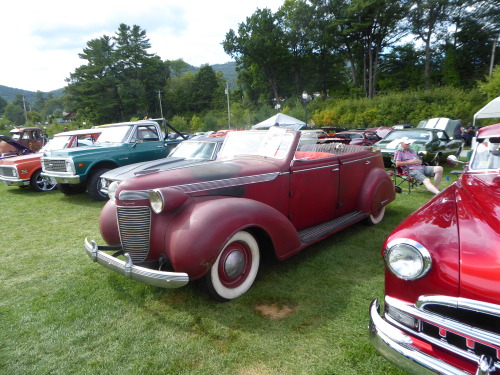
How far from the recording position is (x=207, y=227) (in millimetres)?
2662

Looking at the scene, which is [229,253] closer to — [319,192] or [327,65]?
[319,192]

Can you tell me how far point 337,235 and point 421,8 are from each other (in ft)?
140

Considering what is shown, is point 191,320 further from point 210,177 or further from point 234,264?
point 210,177

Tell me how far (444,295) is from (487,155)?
7.59ft

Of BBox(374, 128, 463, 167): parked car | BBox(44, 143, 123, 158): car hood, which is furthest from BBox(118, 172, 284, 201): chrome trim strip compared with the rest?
BBox(374, 128, 463, 167): parked car

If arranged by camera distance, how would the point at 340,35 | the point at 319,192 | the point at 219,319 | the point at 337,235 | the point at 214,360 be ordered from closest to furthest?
the point at 214,360, the point at 219,319, the point at 319,192, the point at 337,235, the point at 340,35

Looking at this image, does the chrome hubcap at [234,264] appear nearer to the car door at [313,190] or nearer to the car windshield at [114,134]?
the car door at [313,190]

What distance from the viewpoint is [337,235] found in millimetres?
4812

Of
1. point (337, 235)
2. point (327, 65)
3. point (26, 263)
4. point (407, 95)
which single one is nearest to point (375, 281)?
point (337, 235)

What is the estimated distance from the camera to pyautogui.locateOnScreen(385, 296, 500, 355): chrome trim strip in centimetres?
153

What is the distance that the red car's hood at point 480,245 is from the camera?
5.19ft

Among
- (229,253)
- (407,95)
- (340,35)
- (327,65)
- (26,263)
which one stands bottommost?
(26,263)

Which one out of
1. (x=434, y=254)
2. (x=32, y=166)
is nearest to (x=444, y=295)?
Result: (x=434, y=254)

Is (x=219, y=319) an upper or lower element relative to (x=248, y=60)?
lower
